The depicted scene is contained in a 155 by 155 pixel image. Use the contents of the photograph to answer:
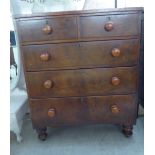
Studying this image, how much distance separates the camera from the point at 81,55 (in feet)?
4.16

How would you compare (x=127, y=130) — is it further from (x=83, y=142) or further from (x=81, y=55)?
(x=81, y=55)

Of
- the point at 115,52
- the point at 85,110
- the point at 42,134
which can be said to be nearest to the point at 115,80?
the point at 115,52

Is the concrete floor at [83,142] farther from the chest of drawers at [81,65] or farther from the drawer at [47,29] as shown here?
the drawer at [47,29]

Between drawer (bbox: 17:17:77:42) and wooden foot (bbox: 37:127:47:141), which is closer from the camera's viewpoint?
drawer (bbox: 17:17:77:42)

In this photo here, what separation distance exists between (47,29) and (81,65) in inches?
12.9

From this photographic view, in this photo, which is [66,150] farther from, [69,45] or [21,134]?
[69,45]

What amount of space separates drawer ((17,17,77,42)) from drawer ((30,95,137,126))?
0.45 metres

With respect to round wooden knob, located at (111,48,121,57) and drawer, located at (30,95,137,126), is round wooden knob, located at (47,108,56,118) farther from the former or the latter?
round wooden knob, located at (111,48,121,57)

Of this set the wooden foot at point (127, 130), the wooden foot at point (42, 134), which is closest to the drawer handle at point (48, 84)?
the wooden foot at point (42, 134)

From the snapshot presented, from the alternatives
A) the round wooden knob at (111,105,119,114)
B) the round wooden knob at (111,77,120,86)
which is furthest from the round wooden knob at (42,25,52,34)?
the round wooden knob at (111,105,119,114)

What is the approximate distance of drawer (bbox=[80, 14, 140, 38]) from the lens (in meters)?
1.19
